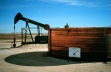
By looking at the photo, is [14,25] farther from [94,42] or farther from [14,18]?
[94,42]

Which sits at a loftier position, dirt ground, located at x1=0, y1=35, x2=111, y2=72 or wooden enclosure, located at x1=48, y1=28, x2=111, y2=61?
wooden enclosure, located at x1=48, y1=28, x2=111, y2=61

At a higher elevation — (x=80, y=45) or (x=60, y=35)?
(x=60, y=35)

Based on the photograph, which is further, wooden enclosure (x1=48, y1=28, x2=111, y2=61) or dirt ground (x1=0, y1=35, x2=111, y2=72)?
wooden enclosure (x1=48, y1=28, x2=111, y2=61)

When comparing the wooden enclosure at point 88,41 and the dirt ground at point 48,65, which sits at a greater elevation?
the wooden enclosure at point 88,41

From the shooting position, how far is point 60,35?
12.6 meters

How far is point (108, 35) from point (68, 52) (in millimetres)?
3459

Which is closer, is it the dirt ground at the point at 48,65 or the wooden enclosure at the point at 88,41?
the dirt ground at the point at 48,65

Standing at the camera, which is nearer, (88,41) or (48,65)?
(48,65)

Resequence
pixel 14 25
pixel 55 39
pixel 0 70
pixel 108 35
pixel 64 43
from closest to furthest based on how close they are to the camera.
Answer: pixel 0 70 < pixel 108 35 < pixel 64 43 < pixel 55 39 < pixel 14 25

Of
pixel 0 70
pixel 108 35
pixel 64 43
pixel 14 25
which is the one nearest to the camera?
pixel 0 70

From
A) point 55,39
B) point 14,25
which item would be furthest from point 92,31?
point 14,25

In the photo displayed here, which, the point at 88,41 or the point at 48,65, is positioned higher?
the point at 88,41

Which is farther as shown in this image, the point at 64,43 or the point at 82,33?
the point at 64,43

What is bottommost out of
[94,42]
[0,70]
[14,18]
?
[0,70]
